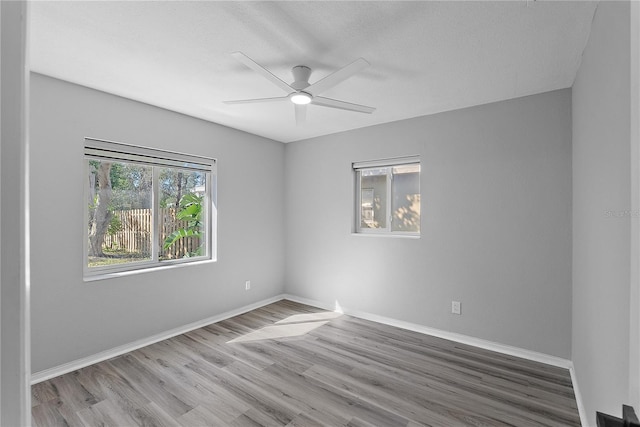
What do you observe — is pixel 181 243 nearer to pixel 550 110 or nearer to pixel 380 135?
pixel 380 135

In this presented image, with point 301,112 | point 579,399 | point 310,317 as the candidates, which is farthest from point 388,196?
point 579,399

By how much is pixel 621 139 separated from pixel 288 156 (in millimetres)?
3812

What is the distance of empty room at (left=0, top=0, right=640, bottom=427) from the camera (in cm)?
169

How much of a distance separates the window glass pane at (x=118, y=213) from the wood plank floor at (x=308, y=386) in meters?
0.94

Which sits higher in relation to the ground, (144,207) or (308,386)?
(144,207)

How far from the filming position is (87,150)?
2.67 m

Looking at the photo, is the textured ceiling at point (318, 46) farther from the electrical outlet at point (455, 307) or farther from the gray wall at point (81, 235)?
the electrical outlet at point (455, 307)

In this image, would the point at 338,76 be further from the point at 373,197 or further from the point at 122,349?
the point at 122,349

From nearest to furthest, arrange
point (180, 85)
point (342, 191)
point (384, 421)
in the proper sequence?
point (384, 421) < point (180, 85) < point (342, 191)

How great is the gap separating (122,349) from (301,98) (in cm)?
276

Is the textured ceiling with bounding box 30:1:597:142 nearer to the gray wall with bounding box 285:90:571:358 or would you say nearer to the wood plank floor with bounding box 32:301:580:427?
the gray wall with bounding box 285:90:571:358

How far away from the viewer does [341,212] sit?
401cm

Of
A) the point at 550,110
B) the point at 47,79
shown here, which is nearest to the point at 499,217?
the point at 550,110

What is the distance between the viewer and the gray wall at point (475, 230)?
2635 mm
